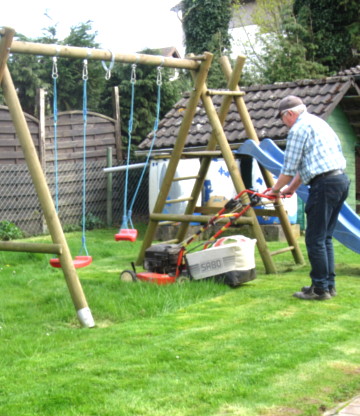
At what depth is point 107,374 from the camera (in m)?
4.41

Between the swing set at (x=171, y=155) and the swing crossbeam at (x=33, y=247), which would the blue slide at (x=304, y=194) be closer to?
the swing set at (x=171, y=155)

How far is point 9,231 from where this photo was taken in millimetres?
13078

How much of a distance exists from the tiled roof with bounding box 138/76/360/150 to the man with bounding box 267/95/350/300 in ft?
18.3

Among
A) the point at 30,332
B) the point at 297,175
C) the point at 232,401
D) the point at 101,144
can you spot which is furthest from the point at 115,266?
the point at 101,144

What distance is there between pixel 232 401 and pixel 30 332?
222 cm

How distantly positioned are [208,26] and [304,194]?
21.8 metres

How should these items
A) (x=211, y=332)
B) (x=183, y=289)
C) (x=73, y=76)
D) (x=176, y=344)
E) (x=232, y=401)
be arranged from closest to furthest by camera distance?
(x=232, y=401), (x=176, y=344), (x=211, y=332), (x=183, y=289), (x=73, y=76)

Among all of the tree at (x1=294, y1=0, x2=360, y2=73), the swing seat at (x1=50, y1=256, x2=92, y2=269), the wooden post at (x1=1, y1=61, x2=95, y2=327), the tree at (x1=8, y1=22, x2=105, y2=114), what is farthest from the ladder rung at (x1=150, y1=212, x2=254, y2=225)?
the tree at (x1=294, y1=0, x2=360, y2=73)

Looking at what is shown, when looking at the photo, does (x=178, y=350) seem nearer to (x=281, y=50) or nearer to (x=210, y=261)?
(x=210, y=261)

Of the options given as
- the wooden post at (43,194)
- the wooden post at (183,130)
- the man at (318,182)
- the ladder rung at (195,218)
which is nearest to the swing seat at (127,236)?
the ladder rung at (195,218)

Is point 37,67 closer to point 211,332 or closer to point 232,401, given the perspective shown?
point 211,332

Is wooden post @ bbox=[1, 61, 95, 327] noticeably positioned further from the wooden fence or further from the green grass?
the wooden fence

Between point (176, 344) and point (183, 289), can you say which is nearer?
point (176, 344)

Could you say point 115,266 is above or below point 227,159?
below
